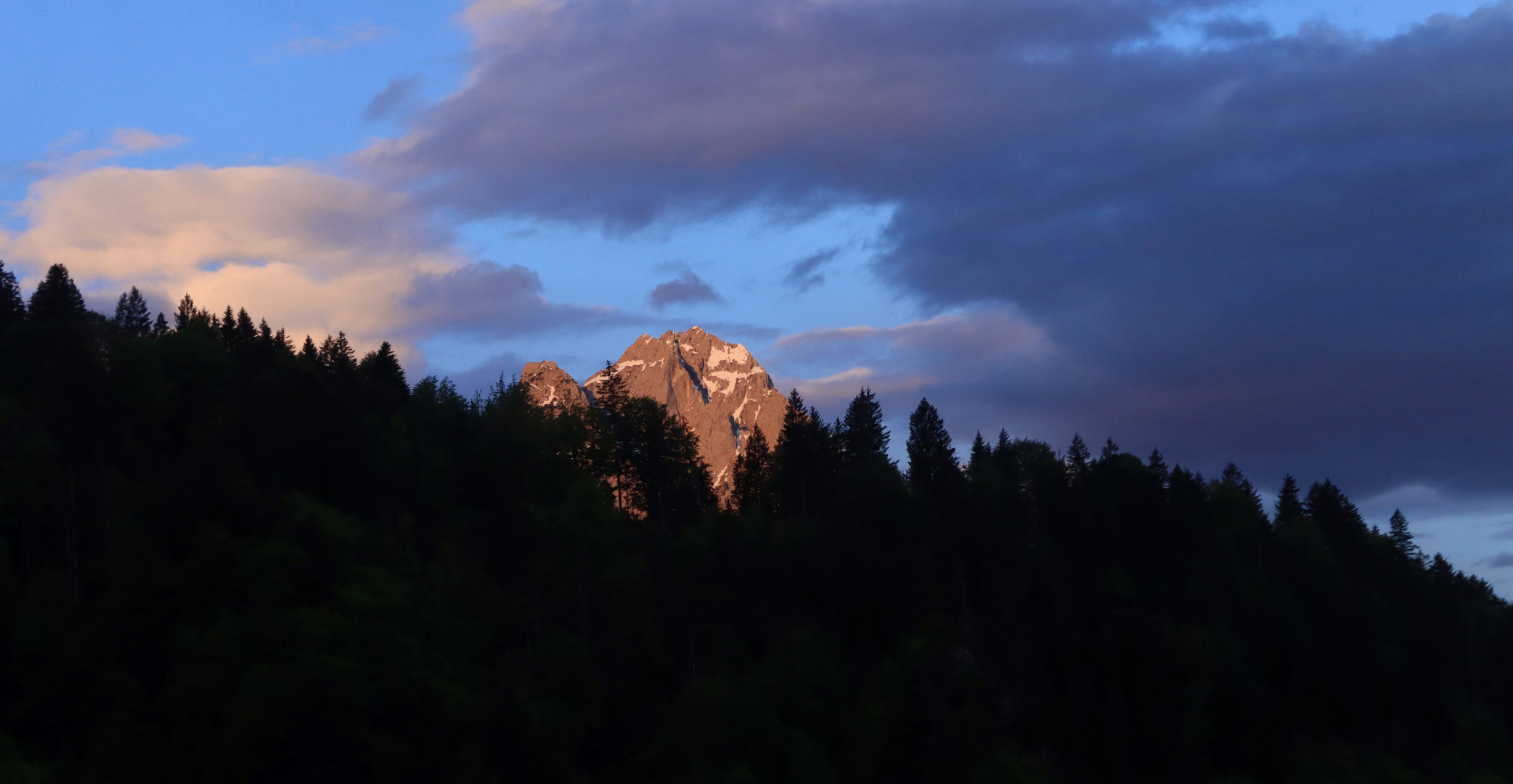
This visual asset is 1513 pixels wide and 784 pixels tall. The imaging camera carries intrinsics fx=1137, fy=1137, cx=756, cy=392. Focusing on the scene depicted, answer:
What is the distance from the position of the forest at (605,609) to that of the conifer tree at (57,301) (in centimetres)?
73

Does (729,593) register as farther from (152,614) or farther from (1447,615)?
(1447,615)

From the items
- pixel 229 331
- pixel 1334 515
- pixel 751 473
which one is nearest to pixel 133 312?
pixel 229 331

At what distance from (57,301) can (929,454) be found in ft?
311

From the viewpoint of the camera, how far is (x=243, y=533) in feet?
238

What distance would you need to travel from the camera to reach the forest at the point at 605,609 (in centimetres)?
6384

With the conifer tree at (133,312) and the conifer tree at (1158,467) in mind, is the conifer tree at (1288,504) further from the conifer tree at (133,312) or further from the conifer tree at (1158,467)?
the conifer tree at (133,312)

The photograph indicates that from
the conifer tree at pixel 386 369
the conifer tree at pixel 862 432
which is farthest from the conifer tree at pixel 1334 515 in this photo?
the conifer tree at pixel 386 369

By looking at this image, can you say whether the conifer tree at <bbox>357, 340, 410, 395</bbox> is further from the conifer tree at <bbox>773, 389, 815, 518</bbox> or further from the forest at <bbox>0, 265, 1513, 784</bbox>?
the conifer tree at <bbox>773, 389, 815, 518</bbox>

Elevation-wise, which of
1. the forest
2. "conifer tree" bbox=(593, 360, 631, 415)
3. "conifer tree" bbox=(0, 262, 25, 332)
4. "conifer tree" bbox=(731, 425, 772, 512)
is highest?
"conifer tree" bbox=(0, 262, 25, 332)

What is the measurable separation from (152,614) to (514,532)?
99.8 feet

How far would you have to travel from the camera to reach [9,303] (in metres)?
118

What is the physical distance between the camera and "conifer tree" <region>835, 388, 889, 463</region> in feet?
411

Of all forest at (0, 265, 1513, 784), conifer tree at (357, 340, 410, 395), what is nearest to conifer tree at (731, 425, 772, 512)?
forest at (0, 265, 1513, 784)

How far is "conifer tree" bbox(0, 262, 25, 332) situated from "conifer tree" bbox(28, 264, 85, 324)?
1154 mm
